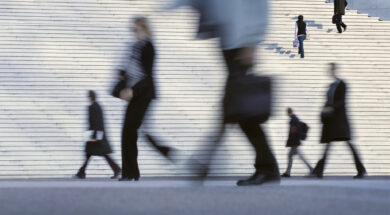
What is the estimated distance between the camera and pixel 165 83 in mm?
17016

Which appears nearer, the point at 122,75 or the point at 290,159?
the point at 122,75

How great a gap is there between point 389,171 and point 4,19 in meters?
9.57

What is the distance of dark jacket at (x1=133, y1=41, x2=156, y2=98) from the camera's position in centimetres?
666

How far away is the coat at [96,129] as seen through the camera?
10648 millimetres

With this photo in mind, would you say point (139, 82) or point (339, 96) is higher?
point (139, 82)

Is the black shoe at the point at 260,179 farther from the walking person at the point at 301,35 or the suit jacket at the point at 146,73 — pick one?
the walking person at the point at 301,35

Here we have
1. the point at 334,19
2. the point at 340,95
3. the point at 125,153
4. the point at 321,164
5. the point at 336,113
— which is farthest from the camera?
the point at 334,19

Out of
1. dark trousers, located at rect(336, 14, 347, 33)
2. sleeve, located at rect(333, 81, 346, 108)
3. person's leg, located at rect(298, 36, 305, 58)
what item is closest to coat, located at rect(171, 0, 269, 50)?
sleeve, located at rect(333, 81, 346, 108)

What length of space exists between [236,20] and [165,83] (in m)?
12.1

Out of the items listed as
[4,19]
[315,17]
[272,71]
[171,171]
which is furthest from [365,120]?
[4,19]

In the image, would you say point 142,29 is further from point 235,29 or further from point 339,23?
point 339,23

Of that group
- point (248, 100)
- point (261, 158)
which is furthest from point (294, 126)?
point (248, 100)

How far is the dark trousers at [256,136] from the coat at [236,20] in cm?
13

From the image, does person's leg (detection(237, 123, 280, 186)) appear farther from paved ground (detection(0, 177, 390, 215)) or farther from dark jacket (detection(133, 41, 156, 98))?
dark jacket (detection(133, 41, 156, 98))
